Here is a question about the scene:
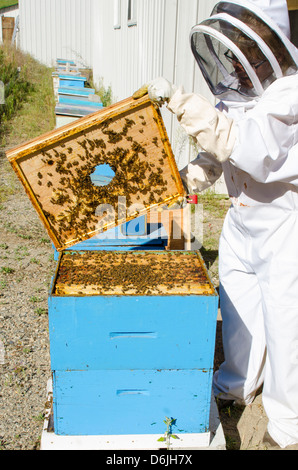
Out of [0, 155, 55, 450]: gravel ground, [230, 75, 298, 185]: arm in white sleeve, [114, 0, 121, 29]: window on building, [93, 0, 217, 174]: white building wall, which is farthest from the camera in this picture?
[114, 0, 121, 29]: window on building

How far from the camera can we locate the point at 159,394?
210 centimetres

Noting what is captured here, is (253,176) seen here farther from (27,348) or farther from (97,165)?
(27,348)

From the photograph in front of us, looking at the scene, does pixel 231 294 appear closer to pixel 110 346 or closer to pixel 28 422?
pixel 110 346

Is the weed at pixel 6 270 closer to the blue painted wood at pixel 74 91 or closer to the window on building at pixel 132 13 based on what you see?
the blue painted wood at pixel 74 91

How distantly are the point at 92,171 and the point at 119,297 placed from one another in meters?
0.72

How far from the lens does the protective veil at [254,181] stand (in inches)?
75.7

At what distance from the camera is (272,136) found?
6.26ft

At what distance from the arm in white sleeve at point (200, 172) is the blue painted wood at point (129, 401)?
40.2 inches

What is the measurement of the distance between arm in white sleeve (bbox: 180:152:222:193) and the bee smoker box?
54cm

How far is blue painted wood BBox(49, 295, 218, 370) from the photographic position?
191 cm

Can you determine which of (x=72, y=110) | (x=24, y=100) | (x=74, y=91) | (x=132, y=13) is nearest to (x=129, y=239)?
(x=72, y=110)

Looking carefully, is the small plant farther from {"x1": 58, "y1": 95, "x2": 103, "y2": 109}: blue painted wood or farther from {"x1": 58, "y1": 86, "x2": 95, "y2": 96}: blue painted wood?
{"x1": 58, "y1": 86, "x2": 95, "y2": 96}: blue painted wood

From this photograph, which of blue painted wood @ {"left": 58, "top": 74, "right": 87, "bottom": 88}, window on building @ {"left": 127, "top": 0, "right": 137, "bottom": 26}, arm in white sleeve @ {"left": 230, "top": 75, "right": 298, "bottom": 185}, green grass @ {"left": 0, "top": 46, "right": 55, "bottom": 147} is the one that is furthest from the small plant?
green grass @ {"left": 0, "top": 46, "right": 55, "bottom": 147}

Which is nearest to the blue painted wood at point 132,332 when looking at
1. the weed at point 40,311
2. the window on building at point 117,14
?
the weed at point 40,311
